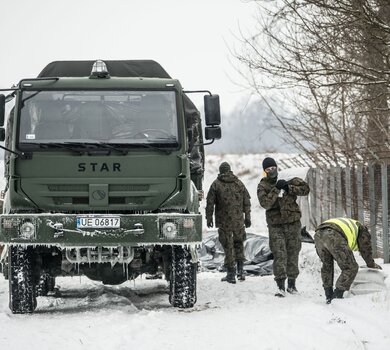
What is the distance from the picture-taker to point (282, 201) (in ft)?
36.6

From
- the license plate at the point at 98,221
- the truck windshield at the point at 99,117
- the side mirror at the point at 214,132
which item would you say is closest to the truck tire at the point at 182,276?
the license plate at the point at 98,221

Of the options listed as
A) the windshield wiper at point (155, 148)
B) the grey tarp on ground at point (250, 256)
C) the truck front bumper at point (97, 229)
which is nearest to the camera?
the truck front bumper at point (97, 229)

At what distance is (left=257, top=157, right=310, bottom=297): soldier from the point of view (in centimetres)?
1106

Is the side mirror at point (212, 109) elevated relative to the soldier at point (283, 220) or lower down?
elevated

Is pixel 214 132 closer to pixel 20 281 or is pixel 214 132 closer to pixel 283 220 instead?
pixel 283 220

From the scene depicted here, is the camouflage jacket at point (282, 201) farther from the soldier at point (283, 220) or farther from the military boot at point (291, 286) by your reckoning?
the military boot at point (291, 286)

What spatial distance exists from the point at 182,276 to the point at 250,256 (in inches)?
264

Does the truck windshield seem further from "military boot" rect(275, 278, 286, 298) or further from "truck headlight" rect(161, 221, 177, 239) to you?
"military boot" rect(275, 278, 286, 298)

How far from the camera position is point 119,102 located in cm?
997

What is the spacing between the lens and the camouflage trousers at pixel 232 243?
12.9 m

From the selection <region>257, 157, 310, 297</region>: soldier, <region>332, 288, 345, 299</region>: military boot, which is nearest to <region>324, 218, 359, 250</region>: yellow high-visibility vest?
<region>332, 288, 345, 299</region>: military boot

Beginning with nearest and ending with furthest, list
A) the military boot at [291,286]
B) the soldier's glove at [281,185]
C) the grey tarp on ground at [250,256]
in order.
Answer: the soldier's glove at [281,185] → the military boot at [291,286] → the grey tarp on ground at [250,256]

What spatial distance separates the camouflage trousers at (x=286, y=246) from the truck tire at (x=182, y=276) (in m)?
1.78

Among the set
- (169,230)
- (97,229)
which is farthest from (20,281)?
(169,230)
